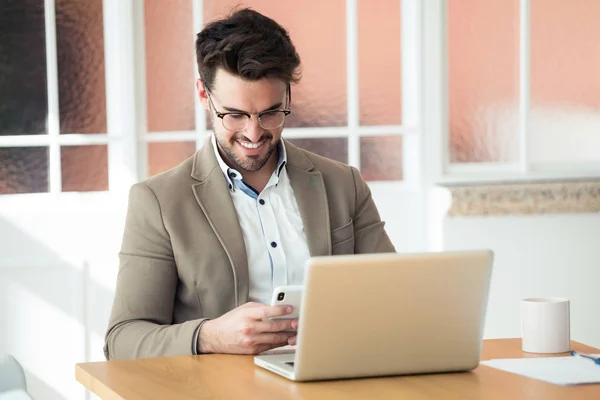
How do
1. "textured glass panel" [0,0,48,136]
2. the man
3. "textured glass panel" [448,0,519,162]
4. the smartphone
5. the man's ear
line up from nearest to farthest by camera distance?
1. the smartphone
2. the man
3. the man's ear
4. "textured glass panel" [0,0,48,136]
5. "textured glass panel" [448,0,519,162]

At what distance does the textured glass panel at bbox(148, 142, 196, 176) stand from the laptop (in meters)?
2.14

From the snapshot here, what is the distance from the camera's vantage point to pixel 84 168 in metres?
3.93

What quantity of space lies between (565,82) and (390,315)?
2.75 metres

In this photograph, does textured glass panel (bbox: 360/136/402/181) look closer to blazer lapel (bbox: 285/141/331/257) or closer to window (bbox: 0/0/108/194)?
window (bbox: 0/0/108/194)

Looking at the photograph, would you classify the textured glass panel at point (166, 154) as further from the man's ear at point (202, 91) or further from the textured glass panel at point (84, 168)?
the man's ear at point (202, 91)

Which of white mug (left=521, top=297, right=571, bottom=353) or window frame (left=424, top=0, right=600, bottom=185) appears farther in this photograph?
window frame (left=424, top=0, right=600, bottom=185)

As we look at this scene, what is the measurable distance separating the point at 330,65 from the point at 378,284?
2.42 meters

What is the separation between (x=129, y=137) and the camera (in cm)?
391

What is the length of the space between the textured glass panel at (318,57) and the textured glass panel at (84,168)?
739mm

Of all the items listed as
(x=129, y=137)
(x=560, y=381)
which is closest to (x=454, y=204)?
(x=129, y=137)

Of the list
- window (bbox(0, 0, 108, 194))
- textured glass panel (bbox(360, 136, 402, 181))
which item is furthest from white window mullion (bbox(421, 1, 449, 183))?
window (bbox(0, 0, 108, 194))

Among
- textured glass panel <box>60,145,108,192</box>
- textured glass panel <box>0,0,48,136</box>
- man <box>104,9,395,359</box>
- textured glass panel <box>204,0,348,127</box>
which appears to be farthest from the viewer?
textured glass panel <box>204,0,348,127</box>

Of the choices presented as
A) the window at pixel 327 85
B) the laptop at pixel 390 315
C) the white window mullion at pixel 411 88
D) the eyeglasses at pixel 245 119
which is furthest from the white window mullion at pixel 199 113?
the laptop at pixel 390 315

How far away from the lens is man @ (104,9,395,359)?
236 cm
